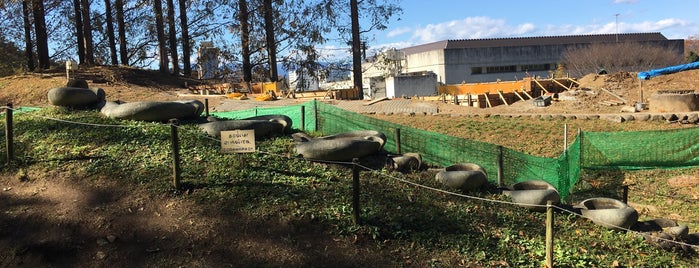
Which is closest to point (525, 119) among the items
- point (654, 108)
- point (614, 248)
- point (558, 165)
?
point (654, 108)

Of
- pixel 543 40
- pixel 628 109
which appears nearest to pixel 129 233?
pixel 628 109

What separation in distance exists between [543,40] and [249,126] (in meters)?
64.5

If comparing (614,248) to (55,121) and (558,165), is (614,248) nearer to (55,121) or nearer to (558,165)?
(558,165)

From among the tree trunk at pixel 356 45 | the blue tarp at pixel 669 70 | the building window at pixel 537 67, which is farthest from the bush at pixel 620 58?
the tree trunk at pixel 356 45

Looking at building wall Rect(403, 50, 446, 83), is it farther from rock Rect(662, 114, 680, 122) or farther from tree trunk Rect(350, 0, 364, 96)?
rock Rect(662, 114, 680, 122)

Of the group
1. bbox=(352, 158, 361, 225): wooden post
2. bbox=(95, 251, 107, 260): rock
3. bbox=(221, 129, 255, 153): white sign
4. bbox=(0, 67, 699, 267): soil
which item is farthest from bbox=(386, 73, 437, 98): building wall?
bbox=(95, 251, 107, 260): rock

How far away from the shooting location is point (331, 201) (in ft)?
18.8

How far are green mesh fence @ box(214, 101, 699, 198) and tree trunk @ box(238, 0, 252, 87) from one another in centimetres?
1729

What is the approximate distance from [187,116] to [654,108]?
762 inches

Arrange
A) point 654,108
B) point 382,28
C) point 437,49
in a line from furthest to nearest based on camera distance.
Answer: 1. point 437,49
2. point 382,28
3. point 654,108

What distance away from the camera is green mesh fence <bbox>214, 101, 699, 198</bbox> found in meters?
9.54

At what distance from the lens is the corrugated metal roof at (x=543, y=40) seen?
211ft

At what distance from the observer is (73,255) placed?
478cm

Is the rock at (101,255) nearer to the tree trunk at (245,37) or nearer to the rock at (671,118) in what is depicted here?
the rock at (671,118)
